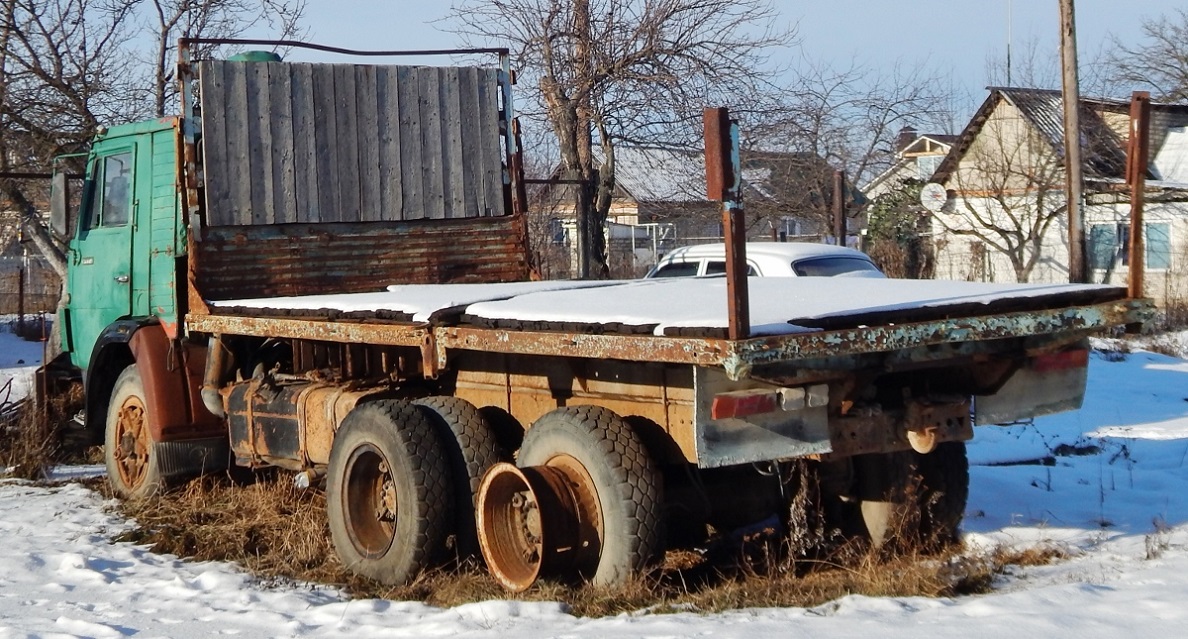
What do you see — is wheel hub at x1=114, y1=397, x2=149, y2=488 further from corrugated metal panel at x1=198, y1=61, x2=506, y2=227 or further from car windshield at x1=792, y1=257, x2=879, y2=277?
car windshield at x1=792, y1=257, x2=879, y2=277

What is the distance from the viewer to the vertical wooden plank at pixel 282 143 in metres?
8.38

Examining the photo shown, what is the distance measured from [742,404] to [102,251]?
5.78m

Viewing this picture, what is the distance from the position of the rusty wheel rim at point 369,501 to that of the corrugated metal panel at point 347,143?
2447mm

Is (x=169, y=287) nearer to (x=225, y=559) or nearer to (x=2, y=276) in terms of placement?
(x=225, y=559)

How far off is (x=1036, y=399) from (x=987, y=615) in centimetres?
136

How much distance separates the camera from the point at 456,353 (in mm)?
6137

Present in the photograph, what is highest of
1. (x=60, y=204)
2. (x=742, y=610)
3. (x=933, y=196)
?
(x=933, y=196)

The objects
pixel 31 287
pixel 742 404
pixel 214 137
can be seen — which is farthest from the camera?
pixel 31 287

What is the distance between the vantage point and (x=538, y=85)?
51.0 ft

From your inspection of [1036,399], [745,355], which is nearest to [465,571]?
[745,355]

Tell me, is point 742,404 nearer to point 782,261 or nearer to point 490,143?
point 490,143

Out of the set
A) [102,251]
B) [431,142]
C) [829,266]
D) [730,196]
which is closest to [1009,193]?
[829,266]

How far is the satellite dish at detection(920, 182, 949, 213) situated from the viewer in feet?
96.1

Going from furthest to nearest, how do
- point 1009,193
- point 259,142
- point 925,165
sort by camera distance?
point 925,165 < point 1009,193 < point 259,142
